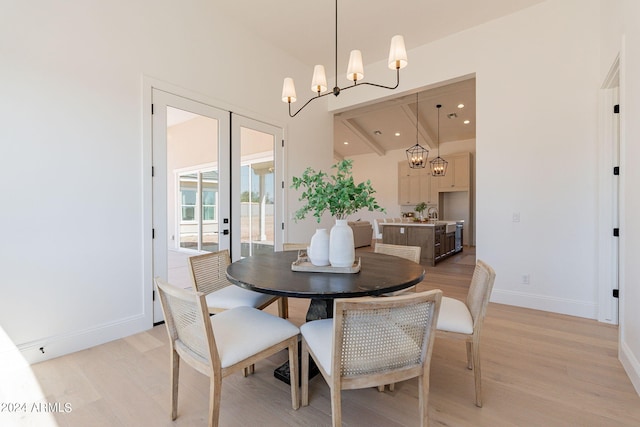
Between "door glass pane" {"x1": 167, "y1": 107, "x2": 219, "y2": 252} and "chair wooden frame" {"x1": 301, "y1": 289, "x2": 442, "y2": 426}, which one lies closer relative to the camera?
"chair wooden frame" {"x1": 301, "y1": 289, "x2": 442, "y2": 426}

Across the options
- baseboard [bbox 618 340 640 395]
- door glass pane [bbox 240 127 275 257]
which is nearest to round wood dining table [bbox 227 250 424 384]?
baseboard [bbox 618 340 640 395]

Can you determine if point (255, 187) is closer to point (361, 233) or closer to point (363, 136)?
point (361, 233)

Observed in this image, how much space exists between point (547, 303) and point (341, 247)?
280cm

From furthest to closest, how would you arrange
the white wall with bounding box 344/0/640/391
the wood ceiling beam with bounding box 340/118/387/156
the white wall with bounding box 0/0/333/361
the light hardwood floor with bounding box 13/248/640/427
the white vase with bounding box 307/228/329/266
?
the wood ceiling beam with bounding box 340/118/387/156 < the white wall with bounding box 344/0/640/391 < the white wall with bounding box 0/0/333/361 < the white vase with bounding box 307/228/329/266 < the light hardwood floor with bounding box 13/248/640/427

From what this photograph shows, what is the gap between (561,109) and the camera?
9.97 ft

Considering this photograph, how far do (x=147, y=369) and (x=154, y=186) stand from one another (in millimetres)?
1555

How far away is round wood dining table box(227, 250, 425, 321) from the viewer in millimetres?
1374

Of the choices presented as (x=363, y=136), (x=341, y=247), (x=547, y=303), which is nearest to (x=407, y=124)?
(x=363, y=136)

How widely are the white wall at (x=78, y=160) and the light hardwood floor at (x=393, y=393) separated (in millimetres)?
367

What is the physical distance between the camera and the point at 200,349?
52.2 inches

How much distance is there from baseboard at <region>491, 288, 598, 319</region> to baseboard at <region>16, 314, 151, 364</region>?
3806 millimetres

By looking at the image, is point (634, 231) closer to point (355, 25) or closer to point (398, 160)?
point (355, 25)

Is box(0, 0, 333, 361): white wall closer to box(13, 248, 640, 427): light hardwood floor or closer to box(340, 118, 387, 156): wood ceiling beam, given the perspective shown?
box(13, 248, 640, 427): light hardwood floor

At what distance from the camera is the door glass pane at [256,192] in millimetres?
3635
